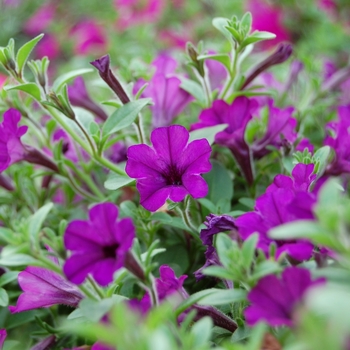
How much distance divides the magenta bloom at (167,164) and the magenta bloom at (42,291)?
16 centimetres

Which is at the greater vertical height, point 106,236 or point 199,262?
point 106,236

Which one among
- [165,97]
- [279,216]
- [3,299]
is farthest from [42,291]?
[165,97]

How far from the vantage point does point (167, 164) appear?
2.31 ft

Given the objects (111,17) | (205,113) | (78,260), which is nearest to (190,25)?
(111,17)

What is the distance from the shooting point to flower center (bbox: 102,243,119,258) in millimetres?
581

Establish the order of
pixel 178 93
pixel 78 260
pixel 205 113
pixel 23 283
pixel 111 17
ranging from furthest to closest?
1. pixel 111 17
2. pixel 178 93
3. pixel 205 113
4. pixel 23 283
5. pixel 78 260

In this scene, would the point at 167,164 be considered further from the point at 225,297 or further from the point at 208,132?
the point at 225,297

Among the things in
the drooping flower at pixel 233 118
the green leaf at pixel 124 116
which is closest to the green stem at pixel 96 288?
the green leaf at pixel 124 116

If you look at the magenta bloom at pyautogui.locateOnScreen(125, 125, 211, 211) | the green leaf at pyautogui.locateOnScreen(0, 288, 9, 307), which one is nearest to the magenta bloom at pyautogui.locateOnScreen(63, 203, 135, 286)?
the magenta bloom at pyautogui.locateOnScreen(125, 125, 211, 211)

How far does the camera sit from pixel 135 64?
103 cm

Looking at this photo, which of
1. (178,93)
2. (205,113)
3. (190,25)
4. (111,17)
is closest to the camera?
(205,113)

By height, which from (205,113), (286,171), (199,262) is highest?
(205,113)

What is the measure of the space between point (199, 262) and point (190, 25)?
144 cm

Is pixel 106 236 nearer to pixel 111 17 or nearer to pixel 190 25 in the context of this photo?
pixel 190 25
